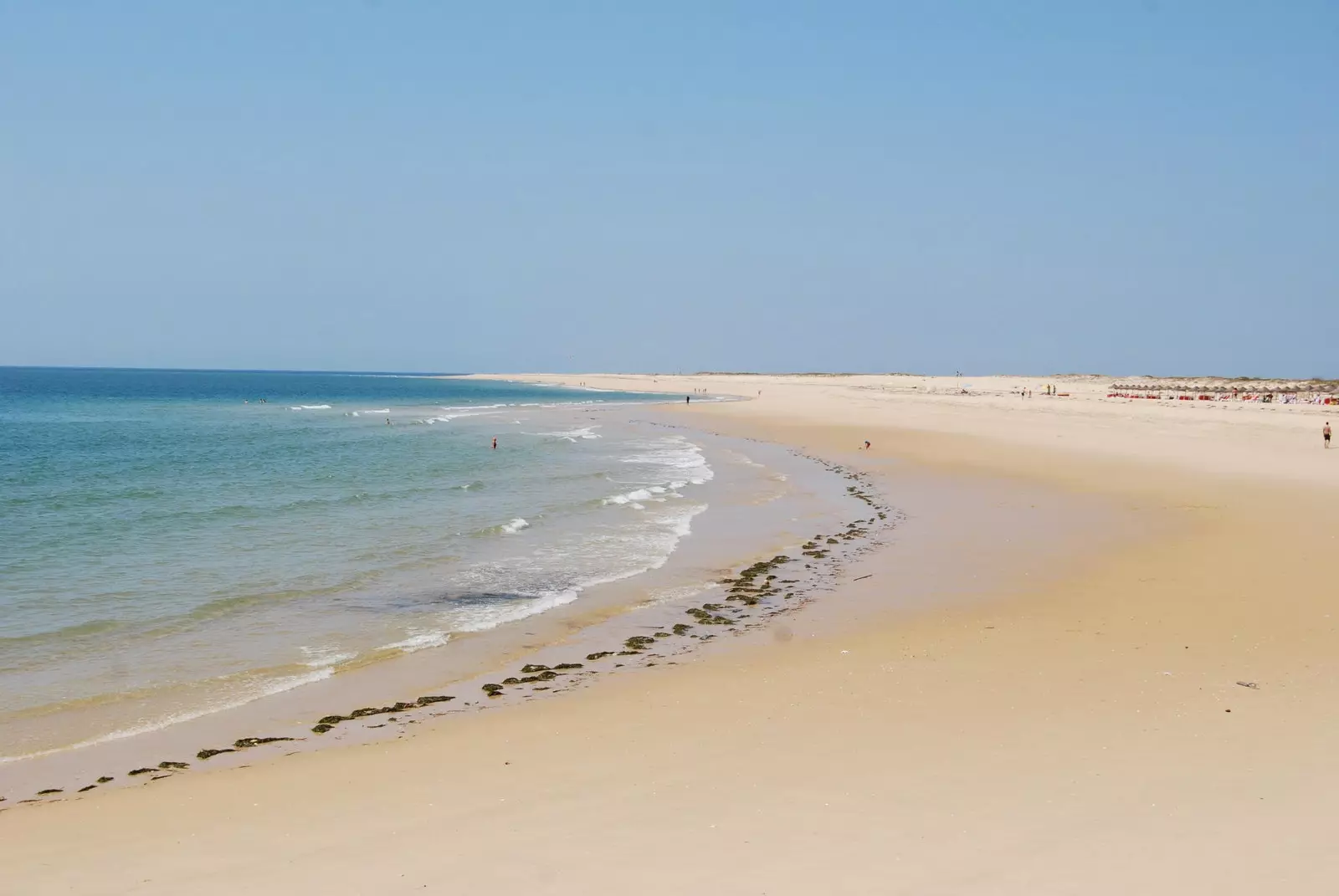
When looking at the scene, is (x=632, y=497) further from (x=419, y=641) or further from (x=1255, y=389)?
(x=1255, y=389)

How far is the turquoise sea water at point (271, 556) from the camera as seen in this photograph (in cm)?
1198

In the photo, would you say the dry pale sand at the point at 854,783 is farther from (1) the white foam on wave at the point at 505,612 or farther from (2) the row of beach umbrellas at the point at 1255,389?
(2) the row of beach umbrellas at the point at 1255,389

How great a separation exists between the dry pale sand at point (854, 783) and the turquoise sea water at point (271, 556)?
12.2 feet

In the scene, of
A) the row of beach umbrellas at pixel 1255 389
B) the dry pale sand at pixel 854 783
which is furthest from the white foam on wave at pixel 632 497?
the row of beach umbrellas at pixel 1255 389

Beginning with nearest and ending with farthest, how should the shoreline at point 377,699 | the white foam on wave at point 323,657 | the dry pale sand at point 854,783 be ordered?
1. the dry pale sand at point 854,783
2. the shoreline at point 377,699
3. the white foam on wave at point 323,657

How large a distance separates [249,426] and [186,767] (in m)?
63.0

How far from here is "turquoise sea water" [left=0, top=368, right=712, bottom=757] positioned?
11977mm

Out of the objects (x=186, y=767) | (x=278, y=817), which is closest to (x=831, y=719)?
(x=278, y=817)

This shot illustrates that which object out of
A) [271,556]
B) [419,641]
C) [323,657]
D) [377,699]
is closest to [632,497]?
[271,556]

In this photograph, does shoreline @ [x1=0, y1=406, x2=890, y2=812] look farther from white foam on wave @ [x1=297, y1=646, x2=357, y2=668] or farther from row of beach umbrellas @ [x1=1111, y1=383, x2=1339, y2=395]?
row of beach umbrellas @ [x1=1111, y1=383, x2=1339, y2=395]

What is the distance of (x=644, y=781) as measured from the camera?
789cm

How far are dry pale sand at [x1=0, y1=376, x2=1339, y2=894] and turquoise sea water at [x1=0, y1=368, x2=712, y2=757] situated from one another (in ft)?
12.2

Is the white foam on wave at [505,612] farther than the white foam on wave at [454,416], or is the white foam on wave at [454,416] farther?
the white foam on wave at [454,416]

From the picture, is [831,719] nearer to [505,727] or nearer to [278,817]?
[505,727]
